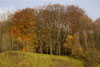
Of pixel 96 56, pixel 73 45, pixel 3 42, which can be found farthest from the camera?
pixel 3 42

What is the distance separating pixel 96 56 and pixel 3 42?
1617 centimetres

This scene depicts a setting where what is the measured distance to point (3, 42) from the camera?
1794 cm

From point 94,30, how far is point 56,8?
9296 millimetres

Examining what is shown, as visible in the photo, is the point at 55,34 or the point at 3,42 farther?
the point at 55,34

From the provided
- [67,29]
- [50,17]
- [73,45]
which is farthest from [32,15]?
[73,45]

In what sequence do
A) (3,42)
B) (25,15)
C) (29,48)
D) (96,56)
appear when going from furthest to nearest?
(25,15) < (29,48) < (3,42) < (96,56)

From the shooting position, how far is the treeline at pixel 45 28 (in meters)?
18.9

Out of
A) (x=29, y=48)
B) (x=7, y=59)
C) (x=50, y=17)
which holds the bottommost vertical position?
(x=29, y=48)

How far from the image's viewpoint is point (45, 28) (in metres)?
20.2

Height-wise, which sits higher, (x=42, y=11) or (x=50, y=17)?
(x=42, y=11)

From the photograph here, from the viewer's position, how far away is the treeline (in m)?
18.9

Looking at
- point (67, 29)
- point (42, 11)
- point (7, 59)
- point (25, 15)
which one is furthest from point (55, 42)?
point (7, 59)

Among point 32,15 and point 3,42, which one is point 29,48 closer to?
point 3,42

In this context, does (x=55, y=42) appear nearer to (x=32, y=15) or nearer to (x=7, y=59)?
(x=32, y=15)
